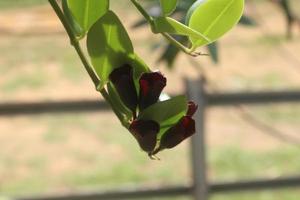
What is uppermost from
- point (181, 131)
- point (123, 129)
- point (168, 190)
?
point (181, 131)

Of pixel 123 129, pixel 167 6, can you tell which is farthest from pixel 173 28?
pixel 123 129

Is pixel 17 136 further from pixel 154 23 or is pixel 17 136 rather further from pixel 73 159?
pixel 154 23

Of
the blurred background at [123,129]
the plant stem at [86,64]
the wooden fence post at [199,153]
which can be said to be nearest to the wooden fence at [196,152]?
the wooden fence post at [199,153]

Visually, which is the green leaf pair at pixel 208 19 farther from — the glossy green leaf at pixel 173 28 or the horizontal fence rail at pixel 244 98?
the horizontal fence rail at pixel 244 98

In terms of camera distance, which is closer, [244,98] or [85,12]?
[85,12]

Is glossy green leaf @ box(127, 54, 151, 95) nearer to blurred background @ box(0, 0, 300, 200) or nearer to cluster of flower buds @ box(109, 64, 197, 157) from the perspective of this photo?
cluster of flower buds @ box(109, 64, 197, 157)

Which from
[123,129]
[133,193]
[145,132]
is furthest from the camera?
[123,129]

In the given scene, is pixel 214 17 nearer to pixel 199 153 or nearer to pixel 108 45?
pixel 108 45

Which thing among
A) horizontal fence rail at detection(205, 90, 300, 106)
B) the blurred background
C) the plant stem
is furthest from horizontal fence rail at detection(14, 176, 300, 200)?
the plant stem
